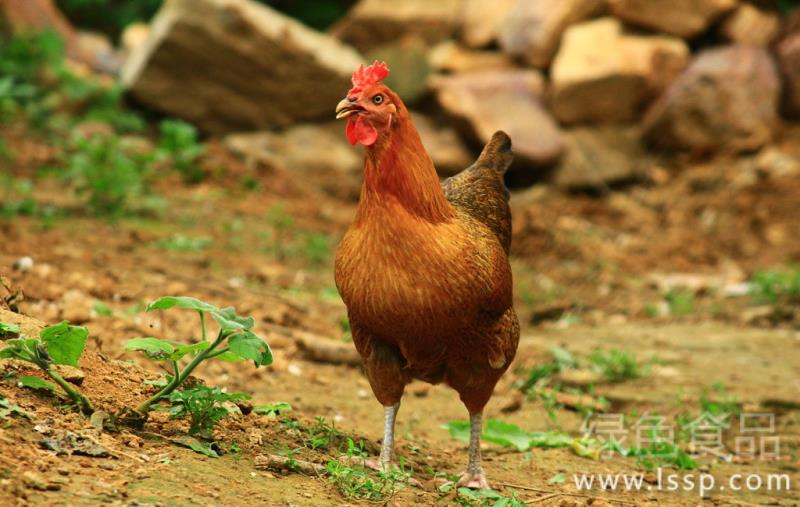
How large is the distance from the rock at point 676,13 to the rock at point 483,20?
1603 millimetres

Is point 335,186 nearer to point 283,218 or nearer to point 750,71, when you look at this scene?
point 283,218

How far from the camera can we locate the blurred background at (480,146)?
715 cm

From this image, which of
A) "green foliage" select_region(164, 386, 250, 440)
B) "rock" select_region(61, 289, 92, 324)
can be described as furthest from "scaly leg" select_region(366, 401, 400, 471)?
"rock" select_region(61, 289, 92, 324)

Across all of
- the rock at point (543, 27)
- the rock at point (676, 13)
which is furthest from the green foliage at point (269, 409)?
the rock at point (676, 13)

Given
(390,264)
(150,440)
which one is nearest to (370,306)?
(390,264)

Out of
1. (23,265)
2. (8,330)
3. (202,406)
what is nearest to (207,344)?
(202,406)

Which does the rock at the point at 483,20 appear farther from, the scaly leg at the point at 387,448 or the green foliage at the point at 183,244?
the scaly leg at the point at 387,448

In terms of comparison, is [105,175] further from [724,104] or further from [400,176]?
[724,104]

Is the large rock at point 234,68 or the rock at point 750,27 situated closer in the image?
the large rock at point 234,68

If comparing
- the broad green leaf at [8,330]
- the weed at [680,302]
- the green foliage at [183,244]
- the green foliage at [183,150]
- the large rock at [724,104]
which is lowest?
the broad green leaf at [8,330]

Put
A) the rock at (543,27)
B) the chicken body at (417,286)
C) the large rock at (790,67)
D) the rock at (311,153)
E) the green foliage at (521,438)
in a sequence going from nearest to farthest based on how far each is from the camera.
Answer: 1. the chicken body at (417,286)
2. the green foliage at (521,438)
3. the rock at (311,153)
4. the large rock at (790,67)
5. the rock at (543,27)

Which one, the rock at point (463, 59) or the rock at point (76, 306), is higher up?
the rock at point (463, 59)

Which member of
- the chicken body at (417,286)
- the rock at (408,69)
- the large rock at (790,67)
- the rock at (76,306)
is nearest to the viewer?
the chicken body at (417,286)

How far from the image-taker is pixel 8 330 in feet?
9.43
